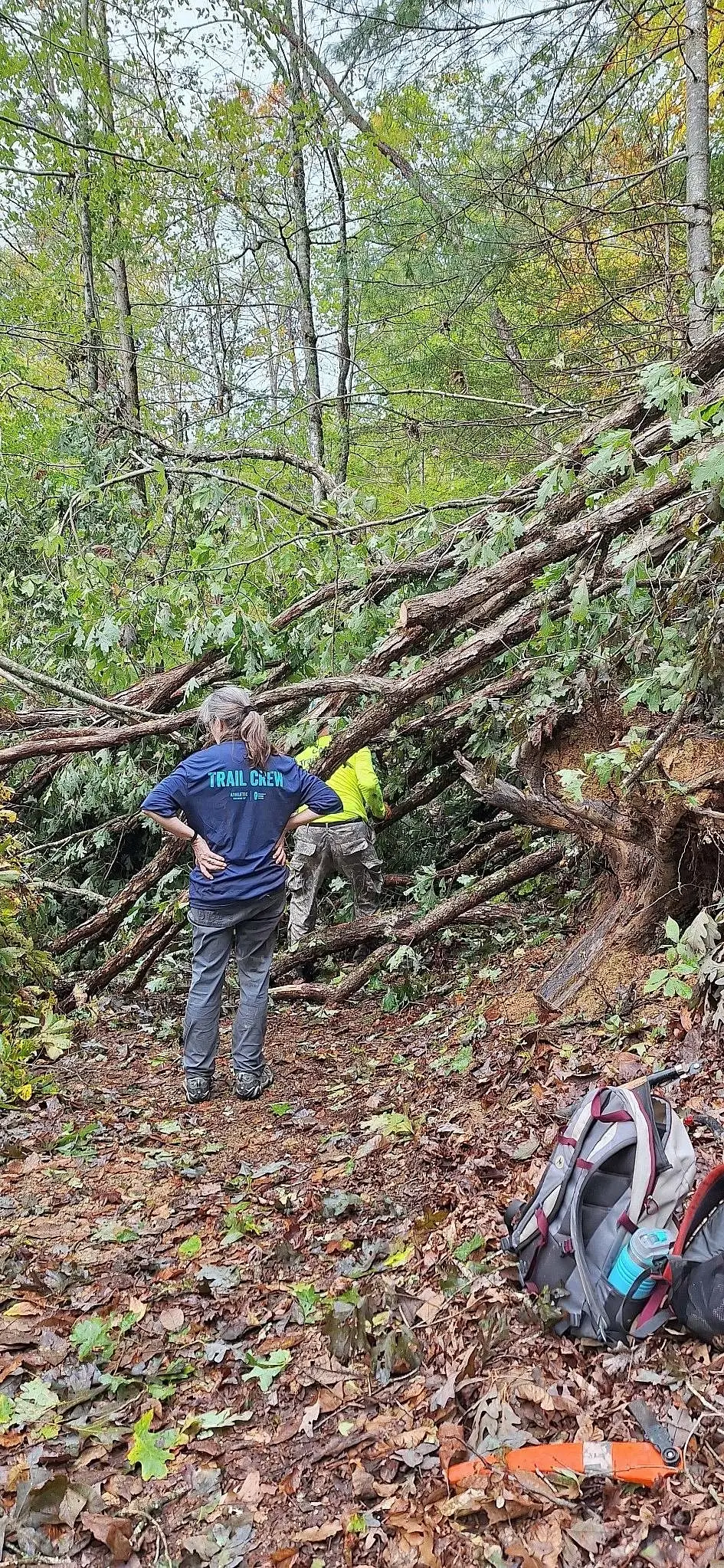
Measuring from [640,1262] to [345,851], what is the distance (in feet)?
15.0

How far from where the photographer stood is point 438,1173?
11.6 feet

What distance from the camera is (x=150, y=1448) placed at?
2410 mm

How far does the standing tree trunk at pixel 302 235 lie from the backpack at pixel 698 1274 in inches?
350

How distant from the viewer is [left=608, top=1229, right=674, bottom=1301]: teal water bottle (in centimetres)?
230

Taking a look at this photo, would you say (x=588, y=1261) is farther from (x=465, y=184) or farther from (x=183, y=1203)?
(x=465, y=184)

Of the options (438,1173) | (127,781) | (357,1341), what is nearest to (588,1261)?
(357,1341)

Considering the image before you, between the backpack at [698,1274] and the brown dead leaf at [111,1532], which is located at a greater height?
the backpack at [698,1274]

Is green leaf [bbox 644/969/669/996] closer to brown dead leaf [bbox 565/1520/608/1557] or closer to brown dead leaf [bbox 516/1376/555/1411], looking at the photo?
brown dead leaf [bbox 516/1376/555/1411]

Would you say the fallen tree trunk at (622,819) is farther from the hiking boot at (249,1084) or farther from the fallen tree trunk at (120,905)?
the fallen tree trunk at (120,905)

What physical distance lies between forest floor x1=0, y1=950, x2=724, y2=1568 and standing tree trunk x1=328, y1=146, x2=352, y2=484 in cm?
819

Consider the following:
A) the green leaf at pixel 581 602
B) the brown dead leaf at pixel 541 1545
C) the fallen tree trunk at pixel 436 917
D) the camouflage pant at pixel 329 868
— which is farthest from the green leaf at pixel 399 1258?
the camouflage pant at pixel 329 868

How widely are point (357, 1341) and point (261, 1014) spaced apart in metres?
2.33

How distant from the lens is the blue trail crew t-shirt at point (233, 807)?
4.77 metres

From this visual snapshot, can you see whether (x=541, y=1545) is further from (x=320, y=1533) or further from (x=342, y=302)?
(x=342, y=302)
